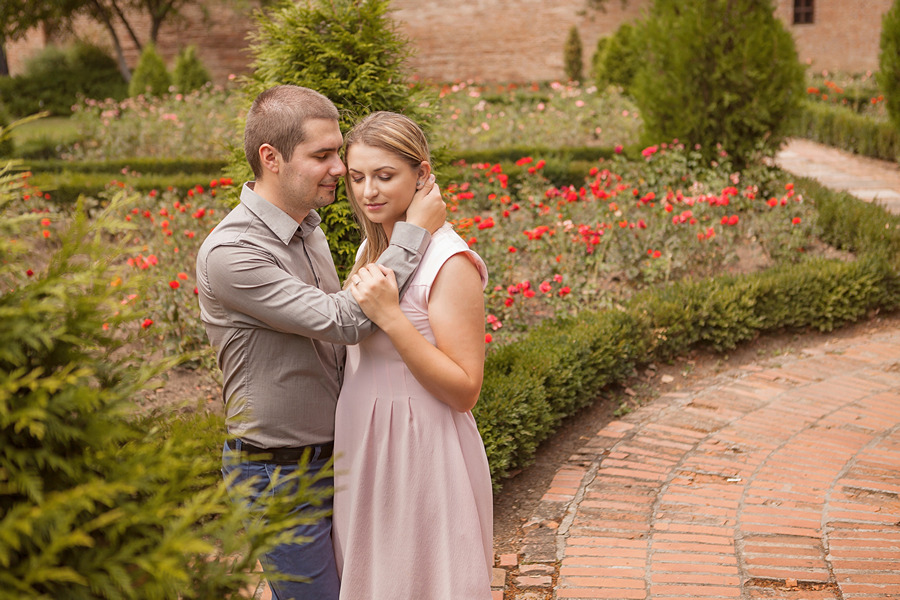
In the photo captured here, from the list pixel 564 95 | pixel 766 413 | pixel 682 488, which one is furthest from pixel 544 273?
pixel 564 95

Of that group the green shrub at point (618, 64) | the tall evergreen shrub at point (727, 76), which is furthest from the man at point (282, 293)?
the green shrub at point (618, 64)

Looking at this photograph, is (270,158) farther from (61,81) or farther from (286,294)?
(61,81)

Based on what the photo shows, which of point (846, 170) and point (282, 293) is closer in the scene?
point (282, 293)

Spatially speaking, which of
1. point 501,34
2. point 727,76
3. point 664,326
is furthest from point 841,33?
point 664,326

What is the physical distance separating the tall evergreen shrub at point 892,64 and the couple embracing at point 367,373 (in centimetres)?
1059

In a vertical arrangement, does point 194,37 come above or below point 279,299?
above

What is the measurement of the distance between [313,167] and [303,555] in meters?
0.95

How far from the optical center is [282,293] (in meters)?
1.78

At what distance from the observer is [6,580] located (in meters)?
0.90

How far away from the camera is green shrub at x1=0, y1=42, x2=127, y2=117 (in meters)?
22.3

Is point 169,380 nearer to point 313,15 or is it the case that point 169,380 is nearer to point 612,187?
point 313,15

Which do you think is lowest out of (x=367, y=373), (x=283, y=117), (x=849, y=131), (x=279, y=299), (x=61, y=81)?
(x=849, y=131)

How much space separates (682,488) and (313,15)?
8.90ft

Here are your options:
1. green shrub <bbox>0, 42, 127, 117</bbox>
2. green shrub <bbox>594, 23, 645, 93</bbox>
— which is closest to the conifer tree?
green shrub <bbox>594, 23, 645, 93</bbox>
